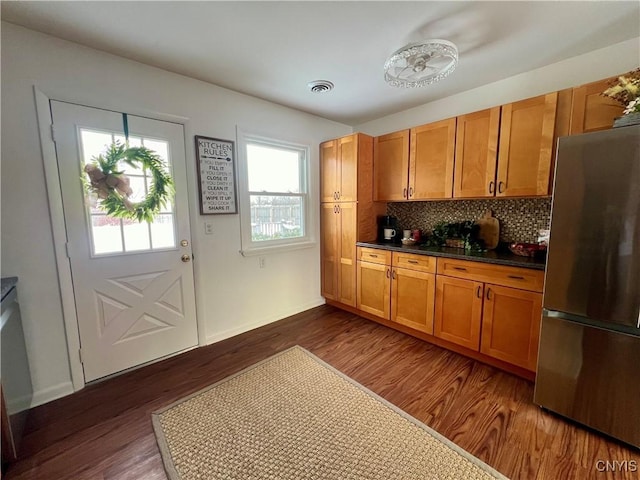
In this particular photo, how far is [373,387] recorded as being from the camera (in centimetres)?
199

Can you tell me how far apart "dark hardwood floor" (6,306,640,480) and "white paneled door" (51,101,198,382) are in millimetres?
237

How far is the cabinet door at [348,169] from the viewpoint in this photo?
3.01m

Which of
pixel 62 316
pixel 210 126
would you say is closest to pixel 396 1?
pixel 210 126

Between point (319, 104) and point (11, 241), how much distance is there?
285cm

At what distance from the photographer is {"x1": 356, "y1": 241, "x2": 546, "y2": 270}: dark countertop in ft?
6.45

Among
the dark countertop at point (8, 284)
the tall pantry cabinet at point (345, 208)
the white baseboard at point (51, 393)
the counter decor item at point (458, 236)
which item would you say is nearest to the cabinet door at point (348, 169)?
the tall pantry cabinet at point (345, 208)

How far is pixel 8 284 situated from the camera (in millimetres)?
1561

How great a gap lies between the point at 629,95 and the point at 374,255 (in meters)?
2.13

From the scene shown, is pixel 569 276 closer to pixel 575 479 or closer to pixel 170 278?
pixel 575 479

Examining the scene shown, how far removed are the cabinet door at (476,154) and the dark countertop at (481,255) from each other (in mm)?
535

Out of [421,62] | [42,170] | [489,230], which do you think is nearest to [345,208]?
[489,230]

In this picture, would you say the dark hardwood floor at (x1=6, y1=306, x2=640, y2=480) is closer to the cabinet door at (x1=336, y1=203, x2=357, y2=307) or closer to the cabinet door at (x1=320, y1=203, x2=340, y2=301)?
the cabinet door at (x1=336, y1=203, x2=357, y2=307)

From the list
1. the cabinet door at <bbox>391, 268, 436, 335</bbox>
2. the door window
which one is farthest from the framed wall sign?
the cabinet door at <bbox>391, 268, 436, 335</bbox>

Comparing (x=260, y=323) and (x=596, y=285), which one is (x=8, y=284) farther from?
(x=596, y=285)
